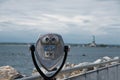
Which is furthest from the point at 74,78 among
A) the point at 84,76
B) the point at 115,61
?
the point at 115,61

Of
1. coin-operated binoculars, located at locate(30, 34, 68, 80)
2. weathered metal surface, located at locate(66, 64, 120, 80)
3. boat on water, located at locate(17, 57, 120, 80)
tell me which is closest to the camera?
coin-operated binoculars, located at locate(30, 34, 68, 80)

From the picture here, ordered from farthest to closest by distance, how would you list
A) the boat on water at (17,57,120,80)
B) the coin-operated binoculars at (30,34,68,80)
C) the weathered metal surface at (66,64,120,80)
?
the weathered metal surface at (66,64,120,80), the boat on water at (17,57,120,80), the coin-operated binoculars at (30,34,68,80)

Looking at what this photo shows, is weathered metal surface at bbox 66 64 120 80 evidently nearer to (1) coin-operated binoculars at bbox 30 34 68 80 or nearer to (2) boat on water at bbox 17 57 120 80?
(2) boat on water at bbox 17 57 120 80

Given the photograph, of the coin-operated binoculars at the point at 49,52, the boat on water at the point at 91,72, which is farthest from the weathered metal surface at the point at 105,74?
the coin-operated binoculars at the point at 49,52

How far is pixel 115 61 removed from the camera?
14188 mm

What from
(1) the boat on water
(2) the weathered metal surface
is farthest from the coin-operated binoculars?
(2) the weathered metal surface

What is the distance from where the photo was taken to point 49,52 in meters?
5.88

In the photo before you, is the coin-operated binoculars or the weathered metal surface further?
the weathered metal surface

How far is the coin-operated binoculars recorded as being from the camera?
19.2 ft

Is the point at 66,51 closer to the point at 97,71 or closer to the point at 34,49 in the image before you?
the point at 34,49

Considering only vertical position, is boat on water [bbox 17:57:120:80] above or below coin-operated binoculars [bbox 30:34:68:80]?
below

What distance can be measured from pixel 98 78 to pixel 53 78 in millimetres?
4554

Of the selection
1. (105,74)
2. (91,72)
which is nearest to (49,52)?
(91,72)

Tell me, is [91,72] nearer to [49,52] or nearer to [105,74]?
[105,74]
